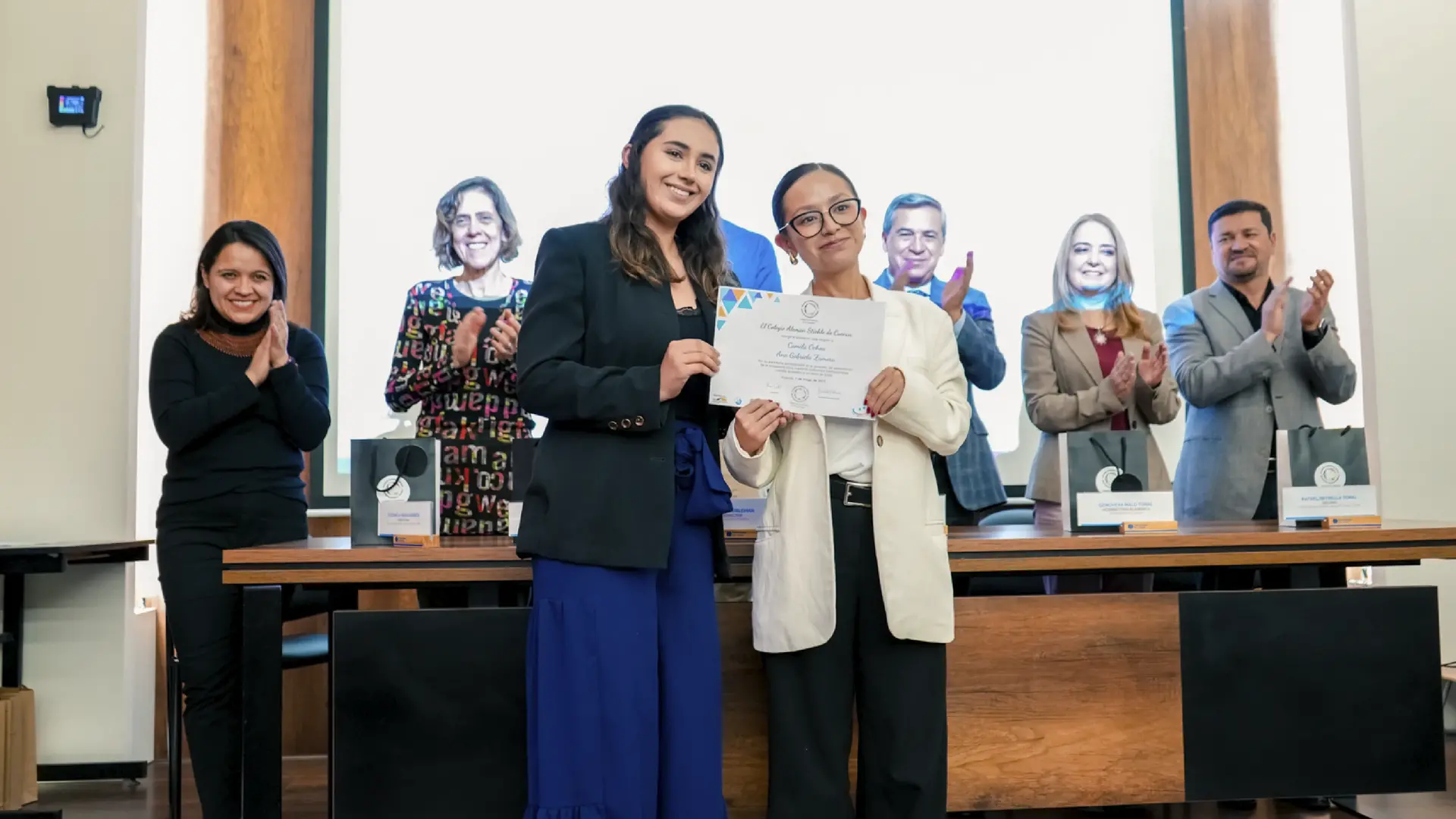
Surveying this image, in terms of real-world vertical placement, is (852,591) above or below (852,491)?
below

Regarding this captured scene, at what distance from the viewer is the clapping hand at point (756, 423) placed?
A: 5.84ft

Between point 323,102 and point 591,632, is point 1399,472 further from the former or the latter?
point 323,102

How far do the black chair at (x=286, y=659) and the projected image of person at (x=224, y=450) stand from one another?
18 cm

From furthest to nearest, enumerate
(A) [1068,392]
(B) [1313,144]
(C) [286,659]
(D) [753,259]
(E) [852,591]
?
(B) [1313,144] → (D) [753,259] → (A) [1068,392] → (C) [286,659] → (E) [852,591]

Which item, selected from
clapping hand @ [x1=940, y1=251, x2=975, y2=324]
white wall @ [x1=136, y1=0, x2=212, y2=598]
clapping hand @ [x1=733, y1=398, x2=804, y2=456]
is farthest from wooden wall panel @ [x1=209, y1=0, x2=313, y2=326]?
clapping hand @ [x1=733, y1=398, x2=804, y2=456]

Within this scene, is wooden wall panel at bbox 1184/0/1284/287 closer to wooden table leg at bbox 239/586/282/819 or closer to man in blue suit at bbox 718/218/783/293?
man in blue suit at bbox 718/218/783/293

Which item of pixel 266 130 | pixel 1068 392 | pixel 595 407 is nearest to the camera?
pixel 595 407

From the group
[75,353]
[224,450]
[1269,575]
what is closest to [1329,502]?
[1269,575]

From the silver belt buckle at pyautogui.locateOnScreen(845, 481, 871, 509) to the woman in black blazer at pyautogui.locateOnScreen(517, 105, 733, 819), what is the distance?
0.76ft

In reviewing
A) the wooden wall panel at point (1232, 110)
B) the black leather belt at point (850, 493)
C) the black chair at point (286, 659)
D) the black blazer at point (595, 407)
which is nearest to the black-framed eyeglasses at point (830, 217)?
the black blazer at point (595, 407)

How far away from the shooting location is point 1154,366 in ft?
9.69

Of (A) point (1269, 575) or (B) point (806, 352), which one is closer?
(B) point (806, 352)

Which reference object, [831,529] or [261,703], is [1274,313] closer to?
[831,529]

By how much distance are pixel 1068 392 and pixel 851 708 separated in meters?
1.52
